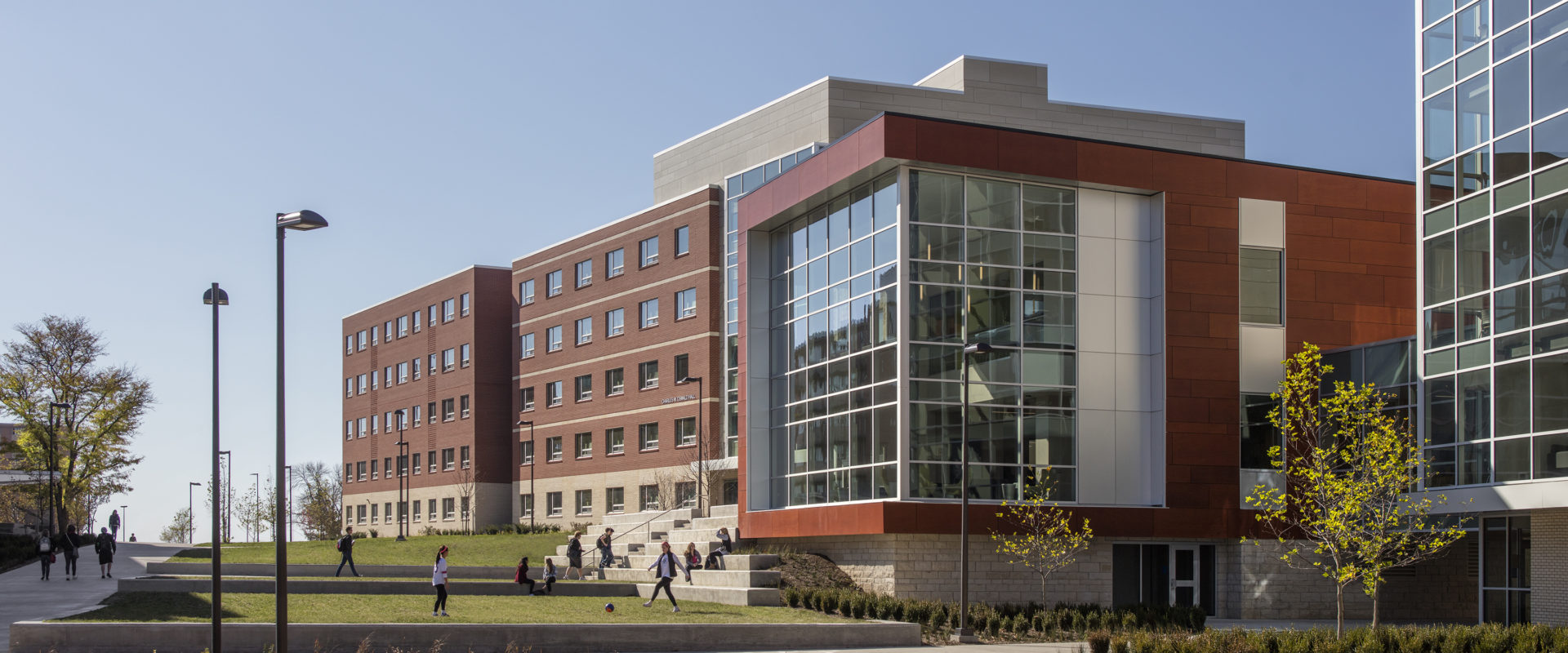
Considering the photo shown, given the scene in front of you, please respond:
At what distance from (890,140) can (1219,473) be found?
11.8 metres

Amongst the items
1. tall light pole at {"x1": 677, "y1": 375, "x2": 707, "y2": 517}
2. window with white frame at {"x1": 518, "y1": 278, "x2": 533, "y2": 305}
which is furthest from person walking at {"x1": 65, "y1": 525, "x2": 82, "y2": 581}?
window with white frame at {"x1": 518, "y1": 278, "x2": 533, "y2": 305}

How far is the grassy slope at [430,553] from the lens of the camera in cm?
4747

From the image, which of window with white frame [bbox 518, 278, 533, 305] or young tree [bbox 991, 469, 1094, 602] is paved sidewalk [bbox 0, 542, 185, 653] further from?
window with white frame [bbox 518, 278, 533, 305]

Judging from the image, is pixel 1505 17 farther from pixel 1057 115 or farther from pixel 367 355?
pixel 367 355

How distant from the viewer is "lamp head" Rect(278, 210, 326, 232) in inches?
730

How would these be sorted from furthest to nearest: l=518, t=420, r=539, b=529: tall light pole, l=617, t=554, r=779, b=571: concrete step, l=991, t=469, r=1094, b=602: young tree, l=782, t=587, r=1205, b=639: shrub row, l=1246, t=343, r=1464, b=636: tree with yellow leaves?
l=518, t=420, r=539, b=529: tall light pole < l=617, t=554, r=779, b=571: concrete step < l=991, t=469, r=1094, b=602: young tree < l=782, t=587, r=1205, b=639: shrub row < l=1246, t=343, r=1464, b=636: tree with yellow leaves

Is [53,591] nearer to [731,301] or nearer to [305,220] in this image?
[305,220]

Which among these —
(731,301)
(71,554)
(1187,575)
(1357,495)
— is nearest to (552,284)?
(731,301)

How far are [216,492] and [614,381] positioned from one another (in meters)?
44.1

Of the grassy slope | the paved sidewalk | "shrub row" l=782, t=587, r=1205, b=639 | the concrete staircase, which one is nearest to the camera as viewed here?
the paved sidewalk

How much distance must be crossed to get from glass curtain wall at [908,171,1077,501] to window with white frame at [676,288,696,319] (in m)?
29.1

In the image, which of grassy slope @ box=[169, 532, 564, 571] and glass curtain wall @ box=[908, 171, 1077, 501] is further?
grassy slope @ box=[169, 532, 564, 571]

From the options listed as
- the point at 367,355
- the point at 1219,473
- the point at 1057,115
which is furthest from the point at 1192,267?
the point at 367,355

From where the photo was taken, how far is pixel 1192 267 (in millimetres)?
34500
